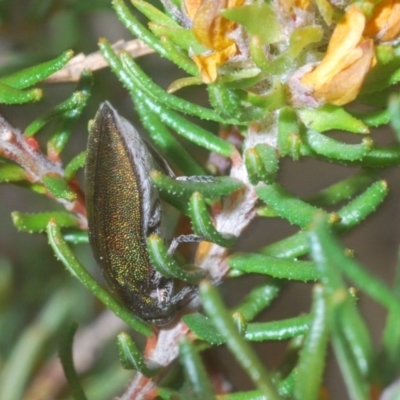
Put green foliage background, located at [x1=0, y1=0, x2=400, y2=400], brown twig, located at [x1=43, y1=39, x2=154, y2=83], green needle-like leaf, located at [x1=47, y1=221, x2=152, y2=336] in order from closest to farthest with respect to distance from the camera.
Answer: green needle-like leaf, located at [x1=47, y1=221, x2=152, y2=336] < brown twig, located at [x1=43, y1=39, x2=154, y2=83] < green foliage background, located at [x1=0, y1=0, x2=400, y2=400]

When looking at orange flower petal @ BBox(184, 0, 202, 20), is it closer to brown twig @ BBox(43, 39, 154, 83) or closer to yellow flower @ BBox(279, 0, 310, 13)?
yellow flower @ BBox(279, 0, 310, 13)

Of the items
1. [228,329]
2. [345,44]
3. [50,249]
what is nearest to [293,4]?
[345,44]

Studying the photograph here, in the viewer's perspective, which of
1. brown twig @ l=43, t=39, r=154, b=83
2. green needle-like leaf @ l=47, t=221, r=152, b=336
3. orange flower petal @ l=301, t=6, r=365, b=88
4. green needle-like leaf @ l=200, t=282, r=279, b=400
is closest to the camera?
green needle-like leaf @ l=200, t=282, r=279, b=400

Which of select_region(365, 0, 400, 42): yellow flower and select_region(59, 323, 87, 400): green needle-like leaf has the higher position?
select_region(365, 0, 400, 42): yellow flower

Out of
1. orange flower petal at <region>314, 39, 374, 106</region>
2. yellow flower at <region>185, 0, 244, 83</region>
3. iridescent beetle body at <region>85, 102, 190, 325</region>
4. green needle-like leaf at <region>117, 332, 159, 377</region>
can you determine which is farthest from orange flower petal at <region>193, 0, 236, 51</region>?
green needle-like leaf at <region>117, 332, 159, 377</region>

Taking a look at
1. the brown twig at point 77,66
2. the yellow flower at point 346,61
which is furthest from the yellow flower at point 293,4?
the brown twig at point 77,66

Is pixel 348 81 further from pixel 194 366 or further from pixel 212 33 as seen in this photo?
pixel 194 366
